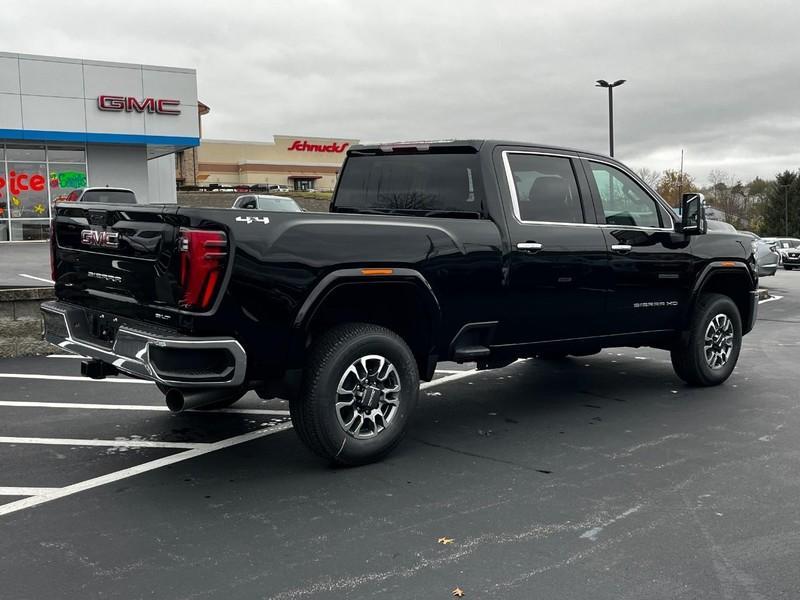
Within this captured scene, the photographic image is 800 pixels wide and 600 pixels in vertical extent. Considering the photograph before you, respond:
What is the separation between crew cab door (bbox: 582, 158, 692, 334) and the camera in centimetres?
622

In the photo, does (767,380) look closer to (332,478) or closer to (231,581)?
(332,478)

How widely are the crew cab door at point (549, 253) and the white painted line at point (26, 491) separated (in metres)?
2.99

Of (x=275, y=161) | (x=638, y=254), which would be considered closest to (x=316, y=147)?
(x=275, y=161)

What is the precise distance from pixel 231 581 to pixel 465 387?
4249 mm

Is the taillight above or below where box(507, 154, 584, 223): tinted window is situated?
below

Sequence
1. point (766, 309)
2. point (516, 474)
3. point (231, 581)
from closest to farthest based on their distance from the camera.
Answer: point (231, 581)
point (516, 474)
point (766, 309)

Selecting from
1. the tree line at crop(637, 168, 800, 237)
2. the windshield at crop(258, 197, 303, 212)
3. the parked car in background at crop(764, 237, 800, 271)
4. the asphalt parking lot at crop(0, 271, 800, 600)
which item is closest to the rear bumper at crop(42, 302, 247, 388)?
the asphalt parking lot at crop(0, 271, 800, 600)

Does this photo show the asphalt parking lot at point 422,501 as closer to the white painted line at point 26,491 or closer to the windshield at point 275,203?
the white painted line at point 26,491

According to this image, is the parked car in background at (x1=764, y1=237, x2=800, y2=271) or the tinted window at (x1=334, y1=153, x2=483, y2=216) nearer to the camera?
the tinted window at (x1=334, y1=153, x2=483, y2=216)

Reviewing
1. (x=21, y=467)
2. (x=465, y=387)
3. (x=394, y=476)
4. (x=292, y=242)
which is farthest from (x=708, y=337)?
(x=21, y=467)

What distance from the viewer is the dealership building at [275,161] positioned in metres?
74.2

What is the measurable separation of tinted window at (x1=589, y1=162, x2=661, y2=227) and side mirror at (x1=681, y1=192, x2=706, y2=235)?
21 cm

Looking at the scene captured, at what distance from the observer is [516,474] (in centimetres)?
472

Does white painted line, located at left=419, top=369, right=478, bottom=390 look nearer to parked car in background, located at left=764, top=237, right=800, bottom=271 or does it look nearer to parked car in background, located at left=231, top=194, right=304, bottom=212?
parked car in background, located at left=231, top=194, right=304, bottom=212
